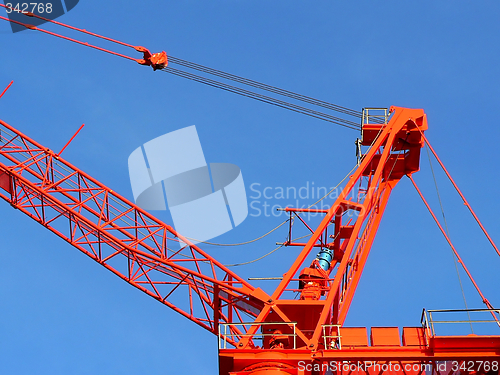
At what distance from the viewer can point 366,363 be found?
31266 millimetres

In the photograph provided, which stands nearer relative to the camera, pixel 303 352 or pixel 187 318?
pixel 303 352

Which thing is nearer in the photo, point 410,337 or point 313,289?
point 410,337

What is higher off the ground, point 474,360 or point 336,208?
point 336,208

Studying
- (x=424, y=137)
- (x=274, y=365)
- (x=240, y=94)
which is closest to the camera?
(x=274, y=365)

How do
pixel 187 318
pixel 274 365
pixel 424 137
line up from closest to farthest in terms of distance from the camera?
pixel 274 365 < pixel 187 318 < pixel 424 137

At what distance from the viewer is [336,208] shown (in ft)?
130

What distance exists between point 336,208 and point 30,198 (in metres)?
14.7

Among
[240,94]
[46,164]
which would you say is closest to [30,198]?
[46,164]

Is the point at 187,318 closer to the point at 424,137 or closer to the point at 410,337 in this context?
the point at 410,337

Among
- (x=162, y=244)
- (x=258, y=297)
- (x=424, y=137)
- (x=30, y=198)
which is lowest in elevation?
(x=258, y=297)

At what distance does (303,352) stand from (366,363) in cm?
239

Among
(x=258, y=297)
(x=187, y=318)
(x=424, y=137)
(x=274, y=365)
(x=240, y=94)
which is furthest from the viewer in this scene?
(x=240, y=94)

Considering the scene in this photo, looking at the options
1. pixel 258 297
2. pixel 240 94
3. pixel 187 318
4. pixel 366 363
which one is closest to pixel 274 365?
pixel 366 363

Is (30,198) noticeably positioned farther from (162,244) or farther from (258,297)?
(258,297)
